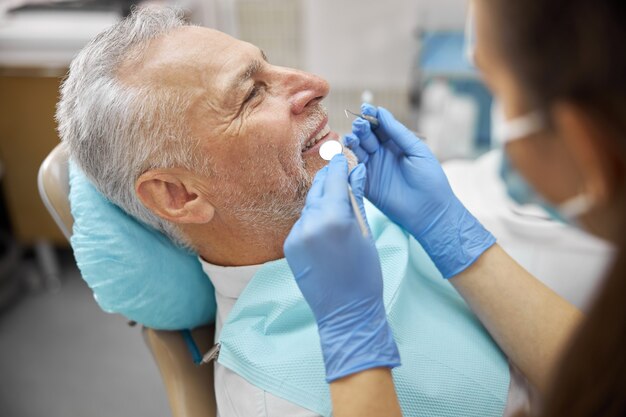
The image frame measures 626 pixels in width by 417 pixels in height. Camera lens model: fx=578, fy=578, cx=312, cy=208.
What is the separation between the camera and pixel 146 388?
2.44 meters

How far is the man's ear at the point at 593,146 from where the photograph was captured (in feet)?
1.93

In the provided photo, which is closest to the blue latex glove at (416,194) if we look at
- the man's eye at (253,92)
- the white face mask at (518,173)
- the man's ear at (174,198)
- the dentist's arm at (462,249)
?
the dentist's arm at (462,249)

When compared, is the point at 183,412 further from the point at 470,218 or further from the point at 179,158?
the point at 470,218

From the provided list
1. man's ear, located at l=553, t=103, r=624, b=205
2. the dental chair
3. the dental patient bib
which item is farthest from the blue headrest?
man's ear, located at l=553, t=103, r=624, b=205

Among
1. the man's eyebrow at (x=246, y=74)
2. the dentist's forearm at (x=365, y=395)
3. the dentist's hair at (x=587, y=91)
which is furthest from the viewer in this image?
the man's eyebrow at (x=246, y=74)

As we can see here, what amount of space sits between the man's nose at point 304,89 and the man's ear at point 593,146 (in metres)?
0.76

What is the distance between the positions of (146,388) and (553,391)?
6.82 feet

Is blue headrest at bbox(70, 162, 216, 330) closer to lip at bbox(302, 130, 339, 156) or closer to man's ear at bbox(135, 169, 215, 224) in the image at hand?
man's ear at bbox(135, 169, 215, 224)

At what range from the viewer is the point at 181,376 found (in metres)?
1.31

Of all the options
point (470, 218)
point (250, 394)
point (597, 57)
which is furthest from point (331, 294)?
point (597, 57)

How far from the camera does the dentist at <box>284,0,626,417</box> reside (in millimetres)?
588

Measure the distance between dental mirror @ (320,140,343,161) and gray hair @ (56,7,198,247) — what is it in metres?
0.28

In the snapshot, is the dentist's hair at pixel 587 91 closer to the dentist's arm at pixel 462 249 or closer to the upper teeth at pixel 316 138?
the dentist's arm at pixel 462 249

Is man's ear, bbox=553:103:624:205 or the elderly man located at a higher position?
man's ear, bbox=553:103:624:205
